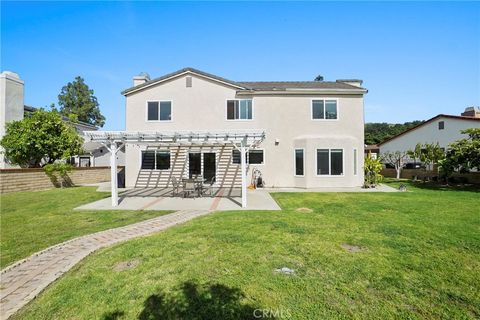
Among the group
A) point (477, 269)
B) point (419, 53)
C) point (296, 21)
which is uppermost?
point (296, 21)

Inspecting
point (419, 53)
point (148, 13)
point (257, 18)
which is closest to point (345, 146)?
point (419, 53)

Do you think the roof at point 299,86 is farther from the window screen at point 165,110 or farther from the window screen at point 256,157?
the window screen at point 165,110

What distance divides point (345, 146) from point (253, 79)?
34.9 feet

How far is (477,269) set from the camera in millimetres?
4590

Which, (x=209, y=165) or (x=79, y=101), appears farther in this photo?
(x=79, y=101)

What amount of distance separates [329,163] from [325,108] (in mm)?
3933

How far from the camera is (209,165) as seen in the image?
56.7 ft

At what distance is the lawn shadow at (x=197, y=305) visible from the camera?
10.8 feet

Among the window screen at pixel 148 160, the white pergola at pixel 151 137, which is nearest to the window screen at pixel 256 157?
the white pergola at pixel 151 137

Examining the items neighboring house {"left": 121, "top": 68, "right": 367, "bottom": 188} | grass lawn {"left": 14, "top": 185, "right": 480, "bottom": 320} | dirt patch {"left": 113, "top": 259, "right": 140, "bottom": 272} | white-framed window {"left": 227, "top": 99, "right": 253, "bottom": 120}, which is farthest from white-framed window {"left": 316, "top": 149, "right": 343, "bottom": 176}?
dirt patch {"left": 113, "top": 259, "right": 140, "bottom": 272}

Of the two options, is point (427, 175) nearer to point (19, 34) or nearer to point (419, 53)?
point (419, 53)

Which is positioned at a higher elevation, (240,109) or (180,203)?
(240,109)

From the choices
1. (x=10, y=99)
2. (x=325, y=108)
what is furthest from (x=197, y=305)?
(x=10, y=99)

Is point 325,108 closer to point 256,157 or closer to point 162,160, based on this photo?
point 256,157
